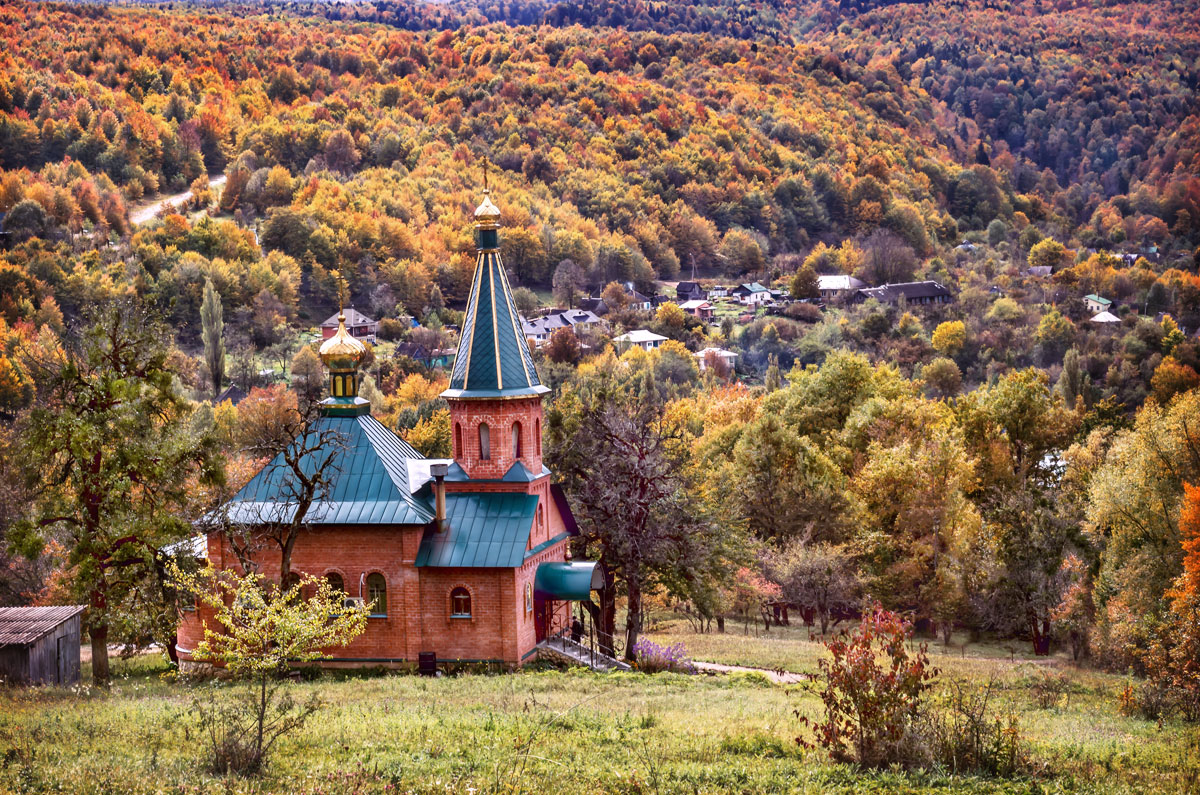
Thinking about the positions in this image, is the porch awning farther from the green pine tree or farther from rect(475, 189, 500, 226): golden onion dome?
the green pine tree

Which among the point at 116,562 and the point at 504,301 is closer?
the point at 116,562

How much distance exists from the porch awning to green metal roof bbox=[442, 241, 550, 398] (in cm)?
450

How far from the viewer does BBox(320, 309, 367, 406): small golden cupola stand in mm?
28625

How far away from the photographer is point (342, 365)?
2889 centimetres

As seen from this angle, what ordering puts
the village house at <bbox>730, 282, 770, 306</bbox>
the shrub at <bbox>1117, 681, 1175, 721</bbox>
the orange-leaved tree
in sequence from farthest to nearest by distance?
the village house at <bbox>730, 282, 770, 306</bbox>
the orange-leaved tree
the shrub at <bbox>1117, 681, 1175, 721</bbox>

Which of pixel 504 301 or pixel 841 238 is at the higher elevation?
pixel 841 238

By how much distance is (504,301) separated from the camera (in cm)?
2931

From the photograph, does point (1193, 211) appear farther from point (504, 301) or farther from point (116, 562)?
point (116, 562)

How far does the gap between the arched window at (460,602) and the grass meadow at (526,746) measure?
4.31 m

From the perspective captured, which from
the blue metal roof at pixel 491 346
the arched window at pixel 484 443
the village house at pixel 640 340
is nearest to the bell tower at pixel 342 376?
the blue metal roof at pixel 491 346

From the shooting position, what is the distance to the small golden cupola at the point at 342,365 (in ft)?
93.9

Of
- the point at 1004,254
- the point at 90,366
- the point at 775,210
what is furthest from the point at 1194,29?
the point at 90,366

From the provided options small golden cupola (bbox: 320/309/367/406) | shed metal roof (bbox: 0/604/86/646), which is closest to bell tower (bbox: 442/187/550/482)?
small golden cupola (bbox: 320/309/367/406)

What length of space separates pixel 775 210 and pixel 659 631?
138922 millimetres
